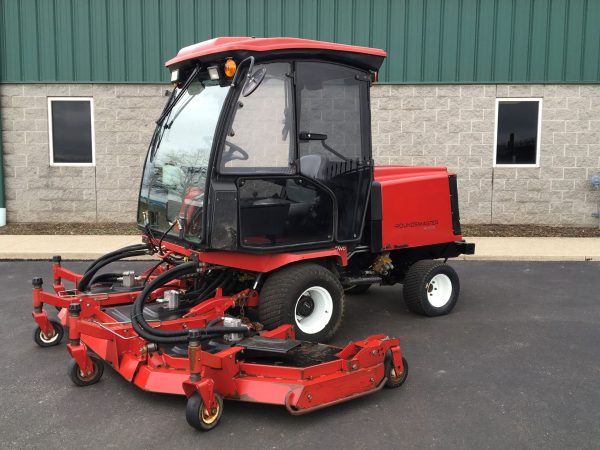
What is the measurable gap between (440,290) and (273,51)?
3108mm

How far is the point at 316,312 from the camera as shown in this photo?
16.8ft

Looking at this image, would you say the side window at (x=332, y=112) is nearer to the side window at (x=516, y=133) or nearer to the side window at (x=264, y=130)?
the side window at (x=264, y=130)

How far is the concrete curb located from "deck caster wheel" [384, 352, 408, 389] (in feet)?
18.0

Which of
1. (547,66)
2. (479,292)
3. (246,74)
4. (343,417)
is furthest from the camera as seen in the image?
(547,66)

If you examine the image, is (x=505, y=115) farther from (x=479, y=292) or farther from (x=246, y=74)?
(x=246, y=74)

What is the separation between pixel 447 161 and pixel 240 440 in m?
9.20

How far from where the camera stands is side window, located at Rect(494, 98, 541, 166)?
1188 centimetres

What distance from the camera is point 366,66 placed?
5.37 metres

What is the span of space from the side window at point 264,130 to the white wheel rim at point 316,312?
3.39 ft

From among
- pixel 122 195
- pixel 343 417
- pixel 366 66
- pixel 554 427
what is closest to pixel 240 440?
pixel 343 417

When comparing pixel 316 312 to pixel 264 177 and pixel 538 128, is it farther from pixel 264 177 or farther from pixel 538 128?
pixel 538 128

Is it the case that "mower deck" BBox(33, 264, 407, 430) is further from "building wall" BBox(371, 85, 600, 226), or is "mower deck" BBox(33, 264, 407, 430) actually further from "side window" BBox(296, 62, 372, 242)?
"building wall" BBox(371, 85, 600, 226)

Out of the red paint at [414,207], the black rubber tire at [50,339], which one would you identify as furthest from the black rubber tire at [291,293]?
the black rubber tire at [50,339]

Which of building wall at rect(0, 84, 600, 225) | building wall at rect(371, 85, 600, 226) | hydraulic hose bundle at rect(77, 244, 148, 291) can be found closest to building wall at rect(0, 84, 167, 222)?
building wall at rect(0, 84, 600, 225)
